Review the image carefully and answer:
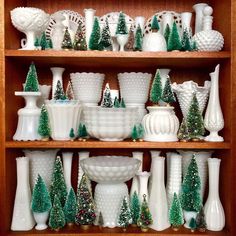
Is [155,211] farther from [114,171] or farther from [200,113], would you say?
[200,113]

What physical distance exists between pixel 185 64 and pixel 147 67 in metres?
0.17

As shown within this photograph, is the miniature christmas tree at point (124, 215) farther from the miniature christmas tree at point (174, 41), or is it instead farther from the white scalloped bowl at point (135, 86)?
the miniature christmas tree at point (174, 41)

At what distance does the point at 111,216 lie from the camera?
4.35ft

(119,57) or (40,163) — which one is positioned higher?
(119,57)

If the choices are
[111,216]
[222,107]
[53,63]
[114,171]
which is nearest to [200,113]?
[222,107]

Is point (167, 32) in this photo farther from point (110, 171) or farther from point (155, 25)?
point (110, 171)

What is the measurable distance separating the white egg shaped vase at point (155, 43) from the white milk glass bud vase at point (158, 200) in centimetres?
44

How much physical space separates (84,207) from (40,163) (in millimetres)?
274

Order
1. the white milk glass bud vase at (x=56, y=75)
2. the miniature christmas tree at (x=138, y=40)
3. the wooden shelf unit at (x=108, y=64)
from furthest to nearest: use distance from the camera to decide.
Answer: the white milk glass bud vase at (x=56, y=75) < the miniature christmas tree at (x=138, y=40) < the wooden shelf unit at (x=108, y=64)

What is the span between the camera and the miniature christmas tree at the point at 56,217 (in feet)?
4.21

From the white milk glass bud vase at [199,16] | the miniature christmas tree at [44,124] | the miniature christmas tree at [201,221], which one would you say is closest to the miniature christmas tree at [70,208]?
the miniature christmas tree at [44,124]

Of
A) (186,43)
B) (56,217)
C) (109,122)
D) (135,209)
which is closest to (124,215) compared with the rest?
(135,209)

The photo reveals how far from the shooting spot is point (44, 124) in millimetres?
1308

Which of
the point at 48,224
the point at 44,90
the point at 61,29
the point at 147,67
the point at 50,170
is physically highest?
the point at 61,29
